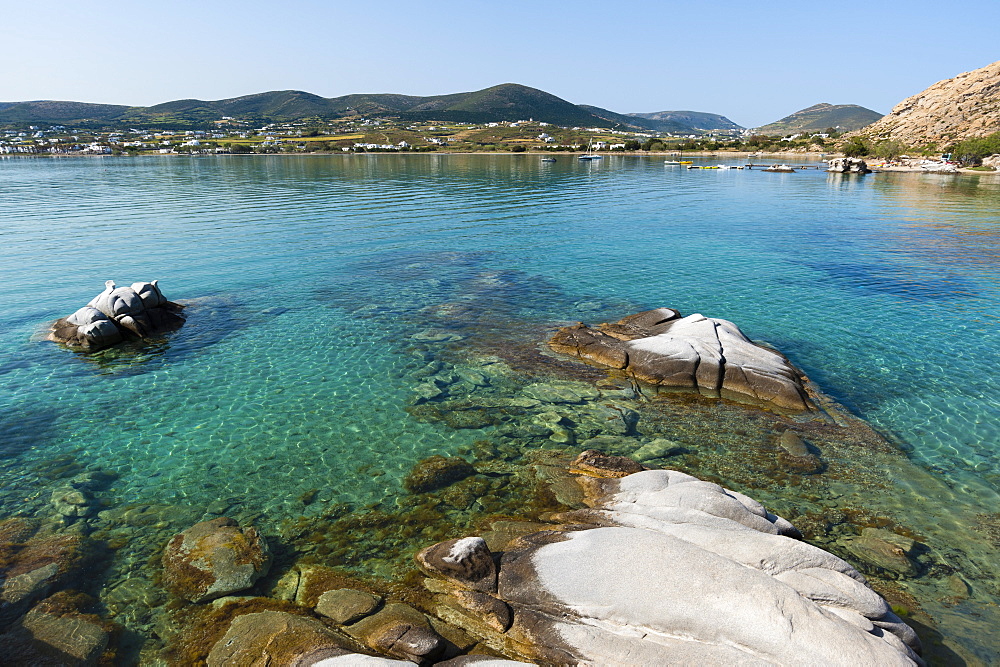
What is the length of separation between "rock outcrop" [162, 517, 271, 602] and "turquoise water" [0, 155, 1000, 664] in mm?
1229

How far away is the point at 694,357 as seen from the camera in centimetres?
1956

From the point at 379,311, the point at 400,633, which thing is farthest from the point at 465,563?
the point at 379,311

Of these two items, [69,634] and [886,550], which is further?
[886,550]

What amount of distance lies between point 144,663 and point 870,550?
48.8 ft

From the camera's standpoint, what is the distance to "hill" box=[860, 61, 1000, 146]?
442 ft

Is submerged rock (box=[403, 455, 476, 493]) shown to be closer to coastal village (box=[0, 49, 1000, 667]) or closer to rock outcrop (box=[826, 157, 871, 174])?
coastal village (box=[0, 49, 1000, 667])

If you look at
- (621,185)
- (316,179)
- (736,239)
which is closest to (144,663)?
(736,239)

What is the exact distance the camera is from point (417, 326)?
25172 mm

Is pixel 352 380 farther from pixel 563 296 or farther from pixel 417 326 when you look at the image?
pixel 563 296

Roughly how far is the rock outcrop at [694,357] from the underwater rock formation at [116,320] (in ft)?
62.2

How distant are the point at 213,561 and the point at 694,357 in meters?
16.7

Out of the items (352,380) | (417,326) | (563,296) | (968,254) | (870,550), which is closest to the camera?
(870,550)

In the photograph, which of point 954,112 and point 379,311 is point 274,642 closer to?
point 379,311

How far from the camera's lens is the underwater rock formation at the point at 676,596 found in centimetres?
775
